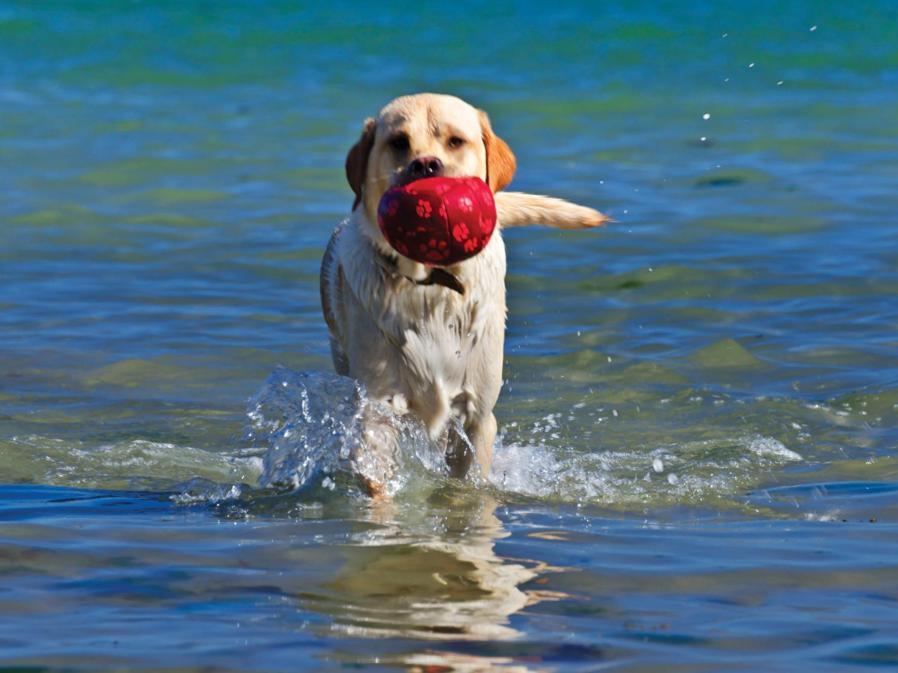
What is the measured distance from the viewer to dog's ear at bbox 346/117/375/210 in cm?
538

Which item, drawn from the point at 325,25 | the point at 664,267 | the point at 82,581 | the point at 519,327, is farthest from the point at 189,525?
the point at 325,25

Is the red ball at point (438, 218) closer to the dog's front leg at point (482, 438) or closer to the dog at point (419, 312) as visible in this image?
the dog at point (419, 312)

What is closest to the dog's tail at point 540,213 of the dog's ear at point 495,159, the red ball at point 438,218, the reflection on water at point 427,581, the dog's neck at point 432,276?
the dog's ear at point 495,159

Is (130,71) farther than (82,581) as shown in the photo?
Yes

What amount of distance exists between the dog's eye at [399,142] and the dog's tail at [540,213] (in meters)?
0.76

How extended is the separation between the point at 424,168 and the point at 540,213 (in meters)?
0.97

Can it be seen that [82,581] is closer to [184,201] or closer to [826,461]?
[826,461]

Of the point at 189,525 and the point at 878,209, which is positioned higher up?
the point at 878,209

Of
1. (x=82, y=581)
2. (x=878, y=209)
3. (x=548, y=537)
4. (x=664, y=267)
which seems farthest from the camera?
(x=878, y=209)

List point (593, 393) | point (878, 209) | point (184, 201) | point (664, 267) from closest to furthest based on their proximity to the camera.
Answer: point (593, 393) → point (664, 267) → point (878, 209) → point (184, 201)

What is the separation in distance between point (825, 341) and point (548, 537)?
3799 millimetres

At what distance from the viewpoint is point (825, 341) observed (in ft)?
26.8

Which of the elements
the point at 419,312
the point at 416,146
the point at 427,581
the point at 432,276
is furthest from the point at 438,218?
the point at 427,581

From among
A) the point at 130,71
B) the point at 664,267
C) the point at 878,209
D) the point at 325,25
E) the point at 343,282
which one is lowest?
the point at 343,282
